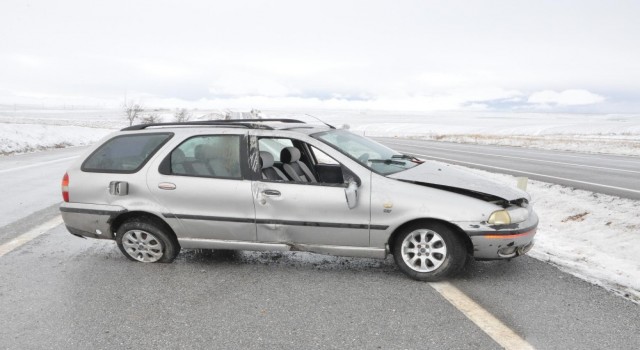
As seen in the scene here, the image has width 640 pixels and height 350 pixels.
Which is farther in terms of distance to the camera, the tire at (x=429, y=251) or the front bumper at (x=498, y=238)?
the tire at (x=429, y=251)

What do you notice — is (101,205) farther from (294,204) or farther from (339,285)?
(339,285)

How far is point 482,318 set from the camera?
11.6ft

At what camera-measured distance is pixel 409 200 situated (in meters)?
4.17

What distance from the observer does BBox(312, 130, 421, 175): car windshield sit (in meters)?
4.59

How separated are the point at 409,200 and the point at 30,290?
339 centimetres

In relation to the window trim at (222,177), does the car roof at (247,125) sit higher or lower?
higher

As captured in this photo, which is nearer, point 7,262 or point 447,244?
point 447,244

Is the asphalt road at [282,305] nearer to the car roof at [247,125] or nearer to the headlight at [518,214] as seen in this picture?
the headlight at [518,214]

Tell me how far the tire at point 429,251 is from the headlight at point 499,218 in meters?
0.33

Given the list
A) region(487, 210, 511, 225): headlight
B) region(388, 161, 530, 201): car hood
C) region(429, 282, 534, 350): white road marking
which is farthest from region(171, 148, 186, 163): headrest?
region(487, 210, 511, 225): headlight

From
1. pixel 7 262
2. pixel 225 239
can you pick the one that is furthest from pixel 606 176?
pixel 7 262

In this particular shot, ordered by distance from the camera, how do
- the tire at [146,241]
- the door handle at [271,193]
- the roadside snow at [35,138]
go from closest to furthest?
1. the door handle at [271,193]
2. the tire at [146,241]
3. the roadside snow at [35,138]

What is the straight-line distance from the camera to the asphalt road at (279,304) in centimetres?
322

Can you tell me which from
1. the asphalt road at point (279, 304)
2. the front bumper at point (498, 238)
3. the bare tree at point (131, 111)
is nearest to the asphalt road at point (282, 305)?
the asphalt road at point (279, 304)
